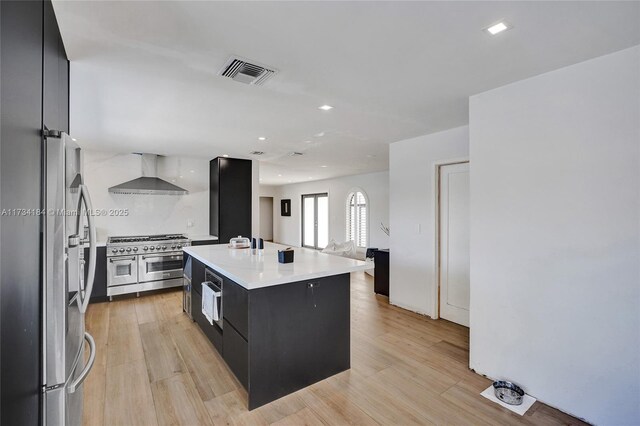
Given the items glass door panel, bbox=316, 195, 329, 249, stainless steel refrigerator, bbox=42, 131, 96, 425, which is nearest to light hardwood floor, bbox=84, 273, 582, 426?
stainless steel refrigerator, bbox=42, 131, 96, 425

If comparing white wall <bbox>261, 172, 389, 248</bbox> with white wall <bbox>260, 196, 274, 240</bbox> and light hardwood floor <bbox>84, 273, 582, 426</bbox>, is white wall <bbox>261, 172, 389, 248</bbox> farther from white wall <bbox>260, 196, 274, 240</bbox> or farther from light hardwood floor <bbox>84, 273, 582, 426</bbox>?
light hardwood floor <bbox>84, 273, 582, 426</bbox>

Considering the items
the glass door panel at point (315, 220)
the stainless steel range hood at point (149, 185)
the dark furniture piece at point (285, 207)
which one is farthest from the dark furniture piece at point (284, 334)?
the dark furniture piece at point (285, 207)

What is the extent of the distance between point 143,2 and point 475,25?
1.68 m

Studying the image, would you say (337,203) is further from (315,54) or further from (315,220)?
(315,54)

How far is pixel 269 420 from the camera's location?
2033mm

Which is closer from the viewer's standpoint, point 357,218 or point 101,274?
point 101,274

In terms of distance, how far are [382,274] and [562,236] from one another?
304cm

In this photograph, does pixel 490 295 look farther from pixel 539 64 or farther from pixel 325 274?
pixel 539 64

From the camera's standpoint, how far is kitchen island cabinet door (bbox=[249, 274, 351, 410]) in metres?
2.16

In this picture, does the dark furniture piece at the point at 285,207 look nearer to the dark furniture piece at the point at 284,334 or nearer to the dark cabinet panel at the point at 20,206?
the dark furniture piece at the point at 284,334

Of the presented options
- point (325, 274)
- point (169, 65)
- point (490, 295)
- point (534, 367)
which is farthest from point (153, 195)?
point (534, 367)

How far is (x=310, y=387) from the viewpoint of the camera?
7.86ft

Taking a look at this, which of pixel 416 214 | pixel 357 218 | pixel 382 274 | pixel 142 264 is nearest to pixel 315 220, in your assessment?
pixel 357 218

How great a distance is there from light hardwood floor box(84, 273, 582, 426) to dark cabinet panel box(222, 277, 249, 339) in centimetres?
52
